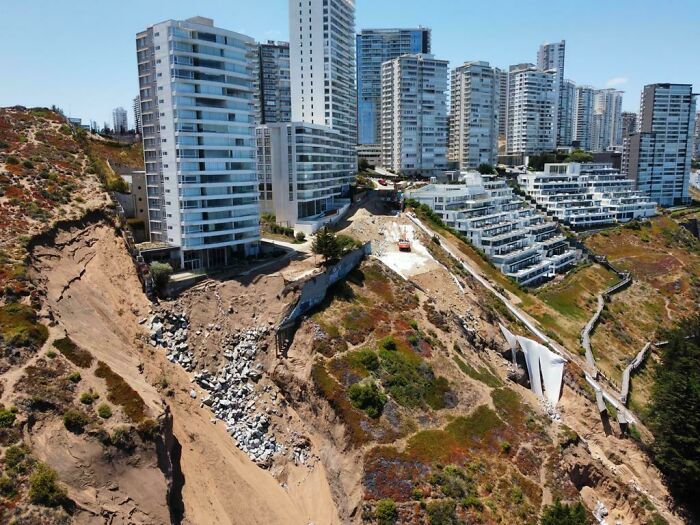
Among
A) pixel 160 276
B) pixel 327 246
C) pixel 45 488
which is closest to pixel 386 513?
pixel 45 488

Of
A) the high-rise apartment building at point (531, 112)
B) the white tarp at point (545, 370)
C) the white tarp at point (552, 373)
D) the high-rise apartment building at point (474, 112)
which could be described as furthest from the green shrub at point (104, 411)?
the high-rise apartment building at point (531, 112)

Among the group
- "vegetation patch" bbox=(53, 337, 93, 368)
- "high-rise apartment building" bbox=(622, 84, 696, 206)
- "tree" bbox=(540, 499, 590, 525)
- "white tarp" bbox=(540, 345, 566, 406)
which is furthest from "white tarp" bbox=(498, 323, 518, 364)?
"high-rise apartment building" bbox=(622, 84, 696, 206)

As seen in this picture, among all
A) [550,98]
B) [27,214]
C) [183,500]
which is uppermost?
[550,98]

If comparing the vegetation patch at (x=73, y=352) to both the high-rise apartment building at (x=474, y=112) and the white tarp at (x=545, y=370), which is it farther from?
the high-rise apartment building at (x=474, y=112)

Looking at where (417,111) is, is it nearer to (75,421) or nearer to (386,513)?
(386,513)

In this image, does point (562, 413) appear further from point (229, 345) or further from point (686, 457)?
point (229, 345)

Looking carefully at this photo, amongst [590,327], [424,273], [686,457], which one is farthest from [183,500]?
[590,327]

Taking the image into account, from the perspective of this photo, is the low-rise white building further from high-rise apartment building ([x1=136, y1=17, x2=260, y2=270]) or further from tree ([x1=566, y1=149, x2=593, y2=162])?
tree ([x1=566, y1=149, x2=593, y2=162])
